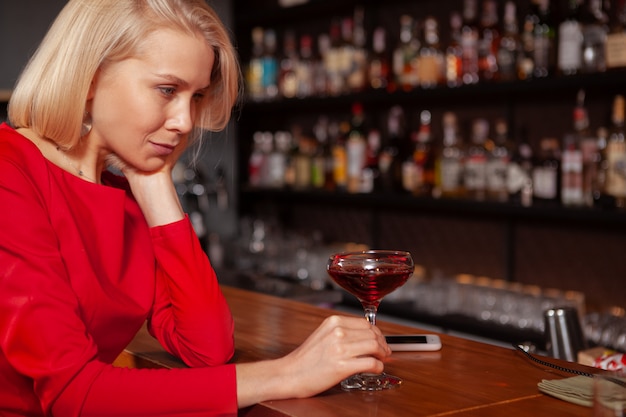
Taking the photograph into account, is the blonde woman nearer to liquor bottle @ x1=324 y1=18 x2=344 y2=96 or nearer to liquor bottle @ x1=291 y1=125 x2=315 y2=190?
liquor bottle @ x1=324 y1=18 x2=344 y2=96

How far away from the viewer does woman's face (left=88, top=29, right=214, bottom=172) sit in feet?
4.33

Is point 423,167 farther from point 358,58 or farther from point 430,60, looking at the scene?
point 358,58

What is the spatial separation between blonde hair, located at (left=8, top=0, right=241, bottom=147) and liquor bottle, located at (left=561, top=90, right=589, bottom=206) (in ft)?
5.90

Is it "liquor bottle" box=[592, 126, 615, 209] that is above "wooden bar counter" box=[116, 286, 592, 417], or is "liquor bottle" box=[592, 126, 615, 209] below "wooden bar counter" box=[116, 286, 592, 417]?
above

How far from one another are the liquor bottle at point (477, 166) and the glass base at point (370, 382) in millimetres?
1960

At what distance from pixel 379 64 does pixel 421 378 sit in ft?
8.36

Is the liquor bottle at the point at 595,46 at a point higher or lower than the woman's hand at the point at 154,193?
higher

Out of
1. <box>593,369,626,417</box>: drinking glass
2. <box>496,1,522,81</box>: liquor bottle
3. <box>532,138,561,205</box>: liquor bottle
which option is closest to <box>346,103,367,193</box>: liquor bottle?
<box>496,1,522,81</box>: liquor bottle

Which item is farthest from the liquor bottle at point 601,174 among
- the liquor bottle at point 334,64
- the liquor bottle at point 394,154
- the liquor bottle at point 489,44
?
the liquor bottle at point 334,64

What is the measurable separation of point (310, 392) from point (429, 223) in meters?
2.57

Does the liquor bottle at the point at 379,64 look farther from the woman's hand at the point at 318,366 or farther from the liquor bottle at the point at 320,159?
the woman's hand at the point at 318,366

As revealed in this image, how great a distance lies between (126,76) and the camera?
1.33 m

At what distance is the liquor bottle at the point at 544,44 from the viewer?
2932 mm

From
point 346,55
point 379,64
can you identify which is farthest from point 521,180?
point 346,55
